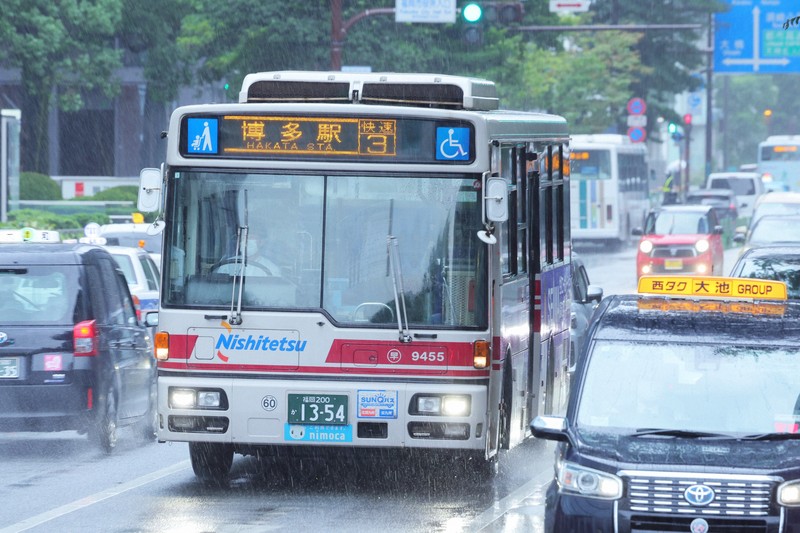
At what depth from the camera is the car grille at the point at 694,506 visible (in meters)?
7.36

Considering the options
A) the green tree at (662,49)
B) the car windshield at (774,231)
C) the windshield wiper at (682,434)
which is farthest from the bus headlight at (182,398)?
the green tree at (662,49)

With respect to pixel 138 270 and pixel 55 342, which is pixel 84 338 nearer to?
pixel 55 342

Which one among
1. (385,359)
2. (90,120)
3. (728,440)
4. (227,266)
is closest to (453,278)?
(385,359)

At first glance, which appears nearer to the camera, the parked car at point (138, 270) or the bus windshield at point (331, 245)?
the bus windshield at point (331, 245)

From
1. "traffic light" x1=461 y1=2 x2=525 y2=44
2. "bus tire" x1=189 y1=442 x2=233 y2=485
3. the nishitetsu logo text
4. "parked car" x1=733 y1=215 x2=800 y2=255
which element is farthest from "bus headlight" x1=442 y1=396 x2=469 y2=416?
"traffic light" x1=461 y1=2 x2=525 y2=44

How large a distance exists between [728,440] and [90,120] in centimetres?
5414

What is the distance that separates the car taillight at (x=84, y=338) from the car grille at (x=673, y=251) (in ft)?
74.0

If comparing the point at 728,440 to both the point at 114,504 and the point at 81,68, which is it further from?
the point at 81,68

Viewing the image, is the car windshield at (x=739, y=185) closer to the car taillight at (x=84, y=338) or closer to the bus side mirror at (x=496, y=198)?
the car taillight at (x=84, y=338)

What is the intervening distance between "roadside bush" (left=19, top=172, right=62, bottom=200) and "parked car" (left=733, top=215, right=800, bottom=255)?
2220 cm

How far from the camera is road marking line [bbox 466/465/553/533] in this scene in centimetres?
1031

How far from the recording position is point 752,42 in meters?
57.7

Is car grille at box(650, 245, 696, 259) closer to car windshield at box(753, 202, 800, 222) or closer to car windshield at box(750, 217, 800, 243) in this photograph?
car windshield at box(753, 202, 800, 222)

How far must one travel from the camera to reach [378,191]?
1111 cm
